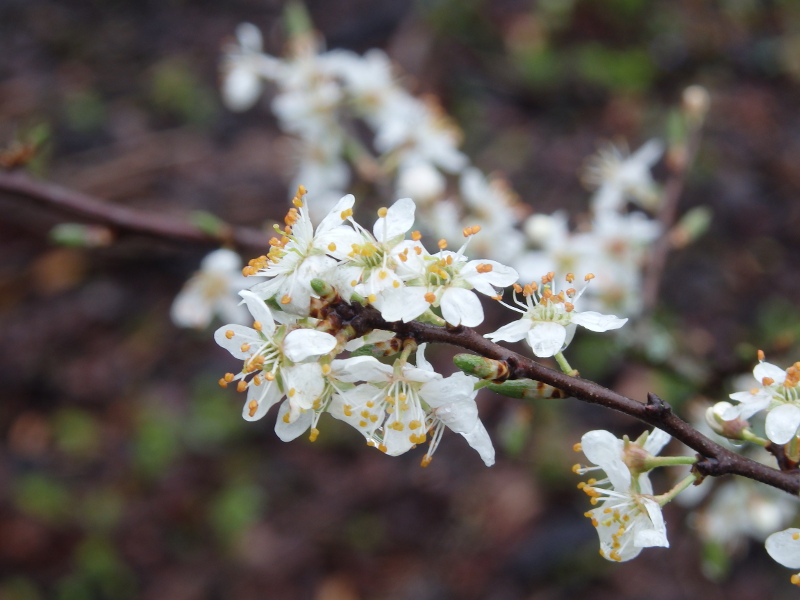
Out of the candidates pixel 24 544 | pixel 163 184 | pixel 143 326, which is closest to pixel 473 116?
pixel 163 184

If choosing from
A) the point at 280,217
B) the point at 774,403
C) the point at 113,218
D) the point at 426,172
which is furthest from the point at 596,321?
the point at 280,217

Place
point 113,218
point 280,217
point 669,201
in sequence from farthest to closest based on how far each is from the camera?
Answer: point 280,217, point 669,201, point 113,218

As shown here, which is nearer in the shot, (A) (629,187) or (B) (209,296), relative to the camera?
(B) (209,296)

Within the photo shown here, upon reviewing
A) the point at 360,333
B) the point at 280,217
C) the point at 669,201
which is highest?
the point at 360,333

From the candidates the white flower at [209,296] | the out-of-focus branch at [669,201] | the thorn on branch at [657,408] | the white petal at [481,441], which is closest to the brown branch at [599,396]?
the thorn on branch at [657,408]

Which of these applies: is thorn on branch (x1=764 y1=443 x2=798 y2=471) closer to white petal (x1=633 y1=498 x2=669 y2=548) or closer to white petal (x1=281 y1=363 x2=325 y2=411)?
white petal (x1=633 y1=498 x2=669 y2=548)

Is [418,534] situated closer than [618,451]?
No

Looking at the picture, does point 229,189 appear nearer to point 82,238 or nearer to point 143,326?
point 143,326

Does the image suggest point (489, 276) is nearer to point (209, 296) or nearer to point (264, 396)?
point (264, 396)
